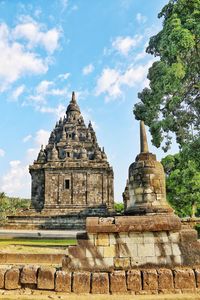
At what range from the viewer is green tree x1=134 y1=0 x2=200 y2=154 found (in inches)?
583

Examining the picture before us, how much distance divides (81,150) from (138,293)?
3528 cm

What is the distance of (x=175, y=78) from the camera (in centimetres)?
1467

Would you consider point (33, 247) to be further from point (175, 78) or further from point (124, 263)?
point (175, 78)

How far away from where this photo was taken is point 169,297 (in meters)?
5.82

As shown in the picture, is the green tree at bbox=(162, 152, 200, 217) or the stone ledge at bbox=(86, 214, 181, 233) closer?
the stone ledge at bbox=(86, 214, 181, 233)

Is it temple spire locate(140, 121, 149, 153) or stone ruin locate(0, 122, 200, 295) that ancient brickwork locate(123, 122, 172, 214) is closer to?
temple spire locate(140, 121, 149, 153)

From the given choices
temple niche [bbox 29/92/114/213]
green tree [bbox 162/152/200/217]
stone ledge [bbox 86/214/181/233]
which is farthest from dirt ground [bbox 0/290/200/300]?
temple niche [bbox 29/92/114/213]

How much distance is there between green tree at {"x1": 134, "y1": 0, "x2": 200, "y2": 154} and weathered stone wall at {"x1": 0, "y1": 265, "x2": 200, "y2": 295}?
34.6 ft

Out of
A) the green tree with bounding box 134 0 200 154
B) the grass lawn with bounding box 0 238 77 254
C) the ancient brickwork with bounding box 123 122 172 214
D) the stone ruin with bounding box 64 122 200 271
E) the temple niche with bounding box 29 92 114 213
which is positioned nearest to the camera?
the stone ruin with bounding box 64 122 200 271

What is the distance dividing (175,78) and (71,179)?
2673 centimetres

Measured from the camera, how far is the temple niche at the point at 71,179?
1529 inches

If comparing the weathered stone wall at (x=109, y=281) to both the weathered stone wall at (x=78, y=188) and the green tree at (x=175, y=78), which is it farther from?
the weathered stone wall at (x=78, y=188)

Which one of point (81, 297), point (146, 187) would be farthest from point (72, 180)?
point (81, 297)

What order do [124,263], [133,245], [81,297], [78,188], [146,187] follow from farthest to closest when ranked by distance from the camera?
[78,188] < [146,187] < [133,245] < [124,263] < [81,297]
